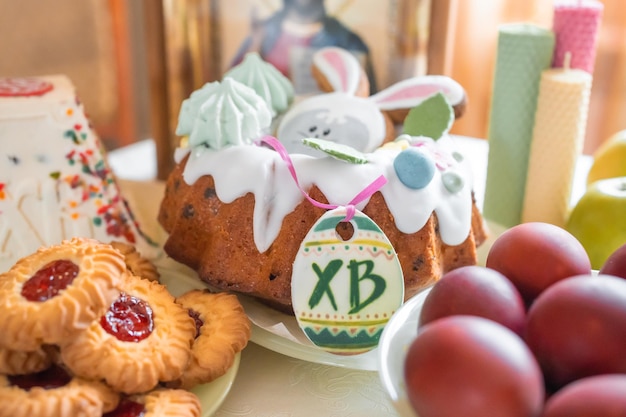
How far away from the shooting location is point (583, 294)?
55 centimetres

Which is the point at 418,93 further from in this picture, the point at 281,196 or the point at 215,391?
the point at 215,391

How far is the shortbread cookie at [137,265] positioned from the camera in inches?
32.1

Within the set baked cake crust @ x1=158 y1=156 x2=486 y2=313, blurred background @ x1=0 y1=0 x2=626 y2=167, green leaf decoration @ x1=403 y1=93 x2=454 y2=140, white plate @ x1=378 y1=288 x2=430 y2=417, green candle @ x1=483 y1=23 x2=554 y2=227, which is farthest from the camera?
blurred background @ x1=0 y1=0 x2=626 y2=167

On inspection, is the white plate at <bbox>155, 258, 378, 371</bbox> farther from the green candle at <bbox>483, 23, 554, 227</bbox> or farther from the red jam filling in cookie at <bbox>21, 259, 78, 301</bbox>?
the green candle at <bbox>483, 23, 554, 227</bbox>

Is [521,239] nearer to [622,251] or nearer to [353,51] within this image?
[622,251]

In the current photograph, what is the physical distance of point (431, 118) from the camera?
0.88 metres

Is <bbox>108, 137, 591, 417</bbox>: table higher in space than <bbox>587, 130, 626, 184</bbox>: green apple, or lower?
lower

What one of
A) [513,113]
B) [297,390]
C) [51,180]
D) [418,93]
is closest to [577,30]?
[513,113]

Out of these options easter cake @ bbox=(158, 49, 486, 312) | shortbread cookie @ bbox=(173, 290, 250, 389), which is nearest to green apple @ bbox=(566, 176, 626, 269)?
easter cake @ bbox=(158, 49, 486, 312)

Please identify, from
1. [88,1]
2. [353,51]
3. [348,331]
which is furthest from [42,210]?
[88,1]

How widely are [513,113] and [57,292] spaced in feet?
2.23

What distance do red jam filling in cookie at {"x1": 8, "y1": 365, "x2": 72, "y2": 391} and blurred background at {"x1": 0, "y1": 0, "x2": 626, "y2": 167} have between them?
67 cm

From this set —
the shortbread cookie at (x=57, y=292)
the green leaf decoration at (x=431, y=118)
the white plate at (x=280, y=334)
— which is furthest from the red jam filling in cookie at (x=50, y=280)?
the green leaf decoration at (x=431, y=118)

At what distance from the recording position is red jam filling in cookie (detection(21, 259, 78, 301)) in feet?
2.00
